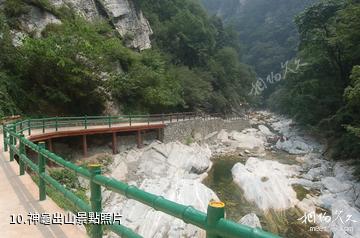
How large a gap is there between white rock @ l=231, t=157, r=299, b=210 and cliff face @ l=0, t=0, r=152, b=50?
683 inches

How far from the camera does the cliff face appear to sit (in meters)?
24.8

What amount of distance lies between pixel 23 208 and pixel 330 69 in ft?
93.3

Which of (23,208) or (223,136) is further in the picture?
(223,136)

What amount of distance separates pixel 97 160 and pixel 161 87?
11.9 meters

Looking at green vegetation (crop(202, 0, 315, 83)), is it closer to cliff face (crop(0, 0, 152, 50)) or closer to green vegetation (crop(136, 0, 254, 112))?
green vegetation (crop(136, 0, 254, 112))

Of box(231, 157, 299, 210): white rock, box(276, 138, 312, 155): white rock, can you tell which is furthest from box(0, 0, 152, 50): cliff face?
box(276, 138, 312, 155): white rock

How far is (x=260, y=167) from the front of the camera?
20.4m

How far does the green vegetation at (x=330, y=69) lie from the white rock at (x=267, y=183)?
527cm

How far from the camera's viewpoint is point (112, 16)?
1383 inches

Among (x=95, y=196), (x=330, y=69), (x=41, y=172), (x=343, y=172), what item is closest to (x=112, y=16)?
(x=330, y=69)

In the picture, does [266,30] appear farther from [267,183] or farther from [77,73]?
[267,183]

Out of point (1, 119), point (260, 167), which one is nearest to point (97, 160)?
point (1, 119)

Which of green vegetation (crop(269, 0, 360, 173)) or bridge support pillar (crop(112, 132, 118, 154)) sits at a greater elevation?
green vegetation (crop(269, 0, 360, 173))

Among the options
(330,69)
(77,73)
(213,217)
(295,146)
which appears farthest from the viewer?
(295,146)
